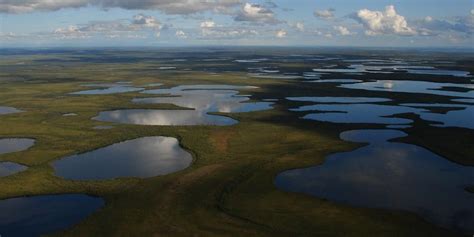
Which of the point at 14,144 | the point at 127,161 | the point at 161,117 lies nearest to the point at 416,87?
the point at 161,117

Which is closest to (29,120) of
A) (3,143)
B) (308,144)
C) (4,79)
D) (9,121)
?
(9,121)

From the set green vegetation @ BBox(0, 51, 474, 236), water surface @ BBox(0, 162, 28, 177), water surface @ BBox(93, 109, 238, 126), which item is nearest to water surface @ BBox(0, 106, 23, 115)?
green vegetation @ BBox(0, 51, 474, 236)

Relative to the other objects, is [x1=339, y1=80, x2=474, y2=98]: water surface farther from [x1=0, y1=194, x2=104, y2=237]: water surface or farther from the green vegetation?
[x1=0, y1=194, x2=104, y2=237]: water surface

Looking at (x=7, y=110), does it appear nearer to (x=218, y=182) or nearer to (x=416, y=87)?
(x=218, y=182)

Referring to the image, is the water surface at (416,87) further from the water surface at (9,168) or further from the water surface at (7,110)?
the water surface at (9,168)

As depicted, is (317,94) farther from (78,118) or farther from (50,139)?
(50,139)

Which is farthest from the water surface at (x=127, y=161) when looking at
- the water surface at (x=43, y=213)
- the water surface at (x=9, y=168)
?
the water surface at (x=43, y=213)
